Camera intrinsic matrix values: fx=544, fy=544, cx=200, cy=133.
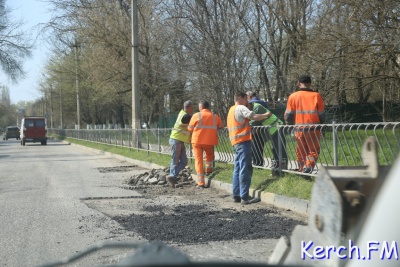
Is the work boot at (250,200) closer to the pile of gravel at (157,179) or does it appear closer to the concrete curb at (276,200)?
the concrete curb at (276,200)

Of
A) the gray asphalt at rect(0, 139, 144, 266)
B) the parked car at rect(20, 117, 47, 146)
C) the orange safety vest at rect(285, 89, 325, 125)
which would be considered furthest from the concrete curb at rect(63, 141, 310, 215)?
the parked car at rect(20, 117, 47, 146)

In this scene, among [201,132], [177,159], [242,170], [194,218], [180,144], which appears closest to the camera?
[194,218]

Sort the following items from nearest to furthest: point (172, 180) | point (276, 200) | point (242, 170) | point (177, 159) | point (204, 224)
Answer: point (204, 224)
point (276, 200)
point (242, 170)
point (172, 180)
point (177, 159)

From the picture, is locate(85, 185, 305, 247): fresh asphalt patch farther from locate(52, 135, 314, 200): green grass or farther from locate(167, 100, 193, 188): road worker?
locate(167, 100, 193, 188): road worker

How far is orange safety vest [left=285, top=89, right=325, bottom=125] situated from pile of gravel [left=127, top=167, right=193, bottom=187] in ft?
11.8

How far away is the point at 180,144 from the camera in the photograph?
12219 mm

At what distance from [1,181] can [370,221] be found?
44.0 feet

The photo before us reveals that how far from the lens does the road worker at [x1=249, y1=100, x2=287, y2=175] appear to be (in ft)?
34.1

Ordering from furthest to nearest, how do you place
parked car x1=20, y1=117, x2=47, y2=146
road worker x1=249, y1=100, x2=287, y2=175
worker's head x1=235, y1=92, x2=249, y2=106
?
parked car x1=20, y1=117, x2=47, y2=146 → road worker x1=249, y1=100, x2=287, y2=175 → worker's head x1=235, y1=92, x2=249, y2=106

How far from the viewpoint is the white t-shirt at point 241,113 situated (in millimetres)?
9273

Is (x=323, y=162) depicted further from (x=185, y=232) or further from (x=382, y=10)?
(x=382, y=10)

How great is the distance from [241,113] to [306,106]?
1.22 metres

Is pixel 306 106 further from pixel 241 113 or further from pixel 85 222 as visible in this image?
pixel 85 222

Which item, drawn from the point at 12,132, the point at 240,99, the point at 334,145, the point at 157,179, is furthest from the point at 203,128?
the point at 12,132
